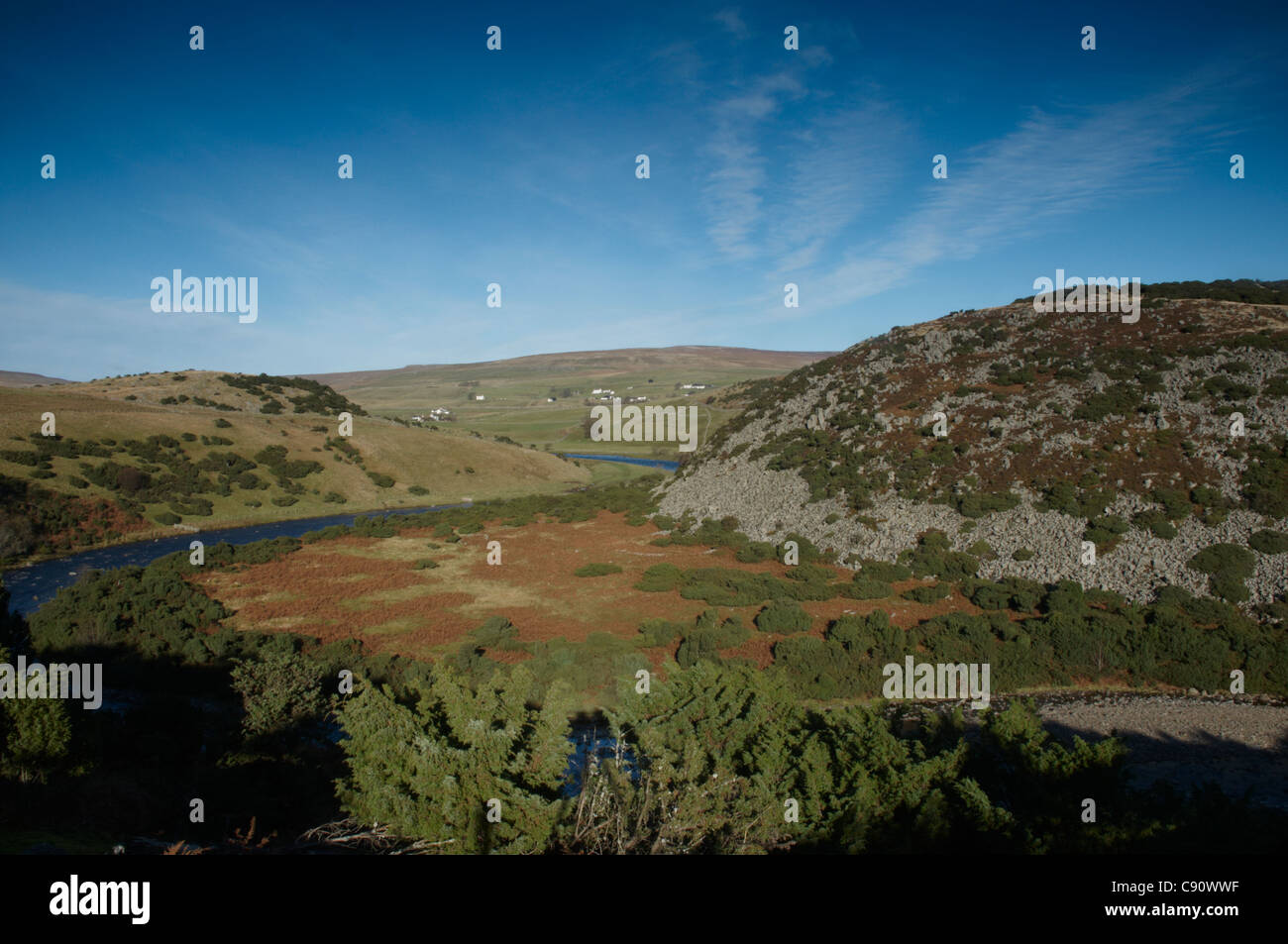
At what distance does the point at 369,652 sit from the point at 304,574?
16.6 m

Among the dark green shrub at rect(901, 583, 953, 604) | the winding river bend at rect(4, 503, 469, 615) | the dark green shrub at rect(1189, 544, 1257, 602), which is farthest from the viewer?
→ the winding river bend at rect(4, 503, 469, 615)

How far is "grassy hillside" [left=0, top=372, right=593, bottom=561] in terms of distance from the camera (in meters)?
57.2

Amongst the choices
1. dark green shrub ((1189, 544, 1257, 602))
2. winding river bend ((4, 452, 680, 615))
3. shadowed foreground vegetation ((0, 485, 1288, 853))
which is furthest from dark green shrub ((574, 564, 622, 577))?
dark green shrub ((1189, 544, 1257, 602))

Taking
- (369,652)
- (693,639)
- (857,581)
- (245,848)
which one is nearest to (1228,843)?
(245,848)

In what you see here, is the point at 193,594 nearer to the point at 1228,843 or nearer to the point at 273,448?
the point at 1228,843

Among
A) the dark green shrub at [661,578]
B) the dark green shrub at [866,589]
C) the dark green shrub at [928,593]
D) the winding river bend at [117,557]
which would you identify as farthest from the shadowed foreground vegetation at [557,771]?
the winding river bend at [117,557]

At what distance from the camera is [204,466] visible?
7281 cm

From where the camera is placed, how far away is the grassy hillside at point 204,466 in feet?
188

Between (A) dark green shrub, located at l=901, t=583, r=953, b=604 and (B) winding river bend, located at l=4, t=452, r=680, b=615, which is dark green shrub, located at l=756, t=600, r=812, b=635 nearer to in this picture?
(A) dark green shrub, located at l=901, t=583, r=953, b=604

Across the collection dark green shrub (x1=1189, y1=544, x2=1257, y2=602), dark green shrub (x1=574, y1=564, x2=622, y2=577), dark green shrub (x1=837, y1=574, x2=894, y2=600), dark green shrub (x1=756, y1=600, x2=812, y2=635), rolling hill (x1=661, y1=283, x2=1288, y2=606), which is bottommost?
dark green shrub (x1=756, y1=600, x2=812, y2=635)

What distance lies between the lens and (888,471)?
49219 mm

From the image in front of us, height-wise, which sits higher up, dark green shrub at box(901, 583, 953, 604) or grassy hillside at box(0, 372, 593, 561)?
grassy hillside at box(0, 372, 593, 561)

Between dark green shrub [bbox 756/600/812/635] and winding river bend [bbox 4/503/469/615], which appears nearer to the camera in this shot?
dark green shrub [bbox 756/600/812/635]

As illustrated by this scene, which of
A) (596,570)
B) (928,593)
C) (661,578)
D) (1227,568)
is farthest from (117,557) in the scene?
(1227,568)
